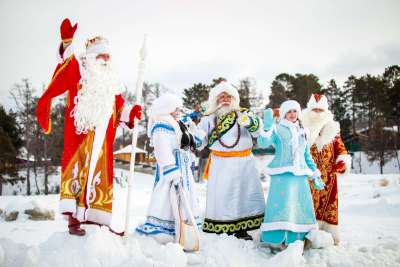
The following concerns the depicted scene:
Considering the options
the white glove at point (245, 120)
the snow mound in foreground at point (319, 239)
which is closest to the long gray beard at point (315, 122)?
the white glove at point (245, 120)

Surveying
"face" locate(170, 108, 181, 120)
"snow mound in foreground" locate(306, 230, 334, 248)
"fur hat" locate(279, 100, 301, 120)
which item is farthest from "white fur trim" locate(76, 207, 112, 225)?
"fur hat" locate(279, 100, 301, 120)

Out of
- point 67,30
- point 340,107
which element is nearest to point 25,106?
point 67,30

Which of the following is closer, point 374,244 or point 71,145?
point 71,145

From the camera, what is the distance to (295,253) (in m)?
3.47

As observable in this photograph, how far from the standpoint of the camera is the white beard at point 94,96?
3961 mm

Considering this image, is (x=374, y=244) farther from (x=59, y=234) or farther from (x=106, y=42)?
(x=106, y=42)

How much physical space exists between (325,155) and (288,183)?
42.0 inches

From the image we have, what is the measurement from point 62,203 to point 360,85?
3395 cm

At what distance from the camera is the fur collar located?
5.03 meters

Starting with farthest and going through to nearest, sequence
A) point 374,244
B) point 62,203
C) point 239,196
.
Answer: point 239,196
point 374,244
point 62,203

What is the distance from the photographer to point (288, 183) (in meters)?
4.28

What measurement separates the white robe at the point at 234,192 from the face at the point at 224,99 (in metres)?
0.42

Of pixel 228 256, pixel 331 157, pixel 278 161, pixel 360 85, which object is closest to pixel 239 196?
pixel 278 161

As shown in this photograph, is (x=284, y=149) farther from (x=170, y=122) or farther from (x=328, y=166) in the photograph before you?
(x=170, y=122)
